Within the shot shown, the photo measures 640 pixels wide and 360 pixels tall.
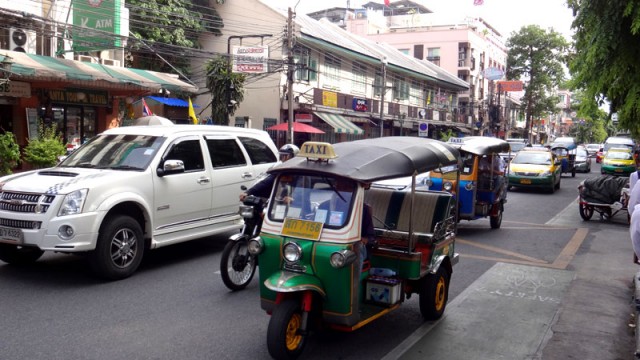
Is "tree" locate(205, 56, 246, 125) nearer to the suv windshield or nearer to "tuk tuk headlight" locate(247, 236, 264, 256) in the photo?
the suv windshield

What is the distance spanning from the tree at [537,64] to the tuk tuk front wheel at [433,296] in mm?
52170

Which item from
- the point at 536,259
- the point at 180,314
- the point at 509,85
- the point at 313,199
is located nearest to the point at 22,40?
the point at 180,314

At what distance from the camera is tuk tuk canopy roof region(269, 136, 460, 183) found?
4891mm

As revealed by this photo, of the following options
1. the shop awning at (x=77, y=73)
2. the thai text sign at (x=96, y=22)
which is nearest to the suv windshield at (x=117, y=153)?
the shop awning at (x=77, y=73)

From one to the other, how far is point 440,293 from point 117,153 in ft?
16.0

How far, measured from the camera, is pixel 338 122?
28.8m

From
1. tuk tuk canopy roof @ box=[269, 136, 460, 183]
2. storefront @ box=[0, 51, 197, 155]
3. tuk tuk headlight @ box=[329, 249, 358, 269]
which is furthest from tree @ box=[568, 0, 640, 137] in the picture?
storefront @ box=[0, 51, 197, 155]

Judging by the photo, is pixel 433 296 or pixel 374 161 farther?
pixel 433 296

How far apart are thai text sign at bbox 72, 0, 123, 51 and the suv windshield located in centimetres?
908

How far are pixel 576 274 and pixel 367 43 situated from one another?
3180 cm

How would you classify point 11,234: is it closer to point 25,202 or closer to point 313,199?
point 25,202

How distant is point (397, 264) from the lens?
18.5 ft

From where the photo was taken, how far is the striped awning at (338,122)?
1097 inches

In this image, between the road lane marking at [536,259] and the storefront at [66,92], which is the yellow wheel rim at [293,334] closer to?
the road lane marking at [536,259]
